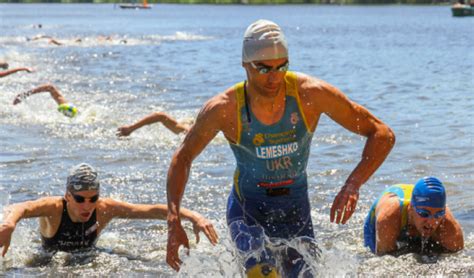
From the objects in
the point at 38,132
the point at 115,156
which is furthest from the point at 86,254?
the point at 38,132

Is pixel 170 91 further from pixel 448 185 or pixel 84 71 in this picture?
pixel 448 185

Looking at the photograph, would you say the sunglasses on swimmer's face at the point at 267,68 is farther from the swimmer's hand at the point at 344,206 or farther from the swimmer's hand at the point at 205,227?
the swimmer's hand at the point at 205,227

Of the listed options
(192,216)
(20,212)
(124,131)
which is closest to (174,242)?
(192,216)

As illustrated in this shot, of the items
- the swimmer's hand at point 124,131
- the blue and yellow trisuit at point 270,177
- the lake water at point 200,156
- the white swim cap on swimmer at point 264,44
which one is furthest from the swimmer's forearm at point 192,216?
the swimmer's hand at point 124,131

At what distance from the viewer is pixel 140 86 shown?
77.3 feet

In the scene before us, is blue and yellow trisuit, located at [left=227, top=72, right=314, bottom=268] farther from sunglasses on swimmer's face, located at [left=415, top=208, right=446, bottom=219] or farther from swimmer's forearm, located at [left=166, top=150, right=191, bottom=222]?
sunglasses on swimmer's face, located at [left=415, top=208, right=446, bottom=219]

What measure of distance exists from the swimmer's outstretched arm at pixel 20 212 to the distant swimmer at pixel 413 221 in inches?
117

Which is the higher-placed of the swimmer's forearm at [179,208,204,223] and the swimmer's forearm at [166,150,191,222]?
the swimmer's forearm at [166,150,191,222]

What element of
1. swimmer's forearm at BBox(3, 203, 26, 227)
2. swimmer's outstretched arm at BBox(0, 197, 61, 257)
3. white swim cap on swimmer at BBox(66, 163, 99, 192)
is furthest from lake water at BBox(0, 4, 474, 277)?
white swim cap on swimmer at BBox(66, 163, 99, 192)

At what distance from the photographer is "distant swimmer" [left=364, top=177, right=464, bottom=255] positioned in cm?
768

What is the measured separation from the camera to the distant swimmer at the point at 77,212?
311 inches

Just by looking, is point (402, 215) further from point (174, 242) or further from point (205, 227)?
point (174, 242)

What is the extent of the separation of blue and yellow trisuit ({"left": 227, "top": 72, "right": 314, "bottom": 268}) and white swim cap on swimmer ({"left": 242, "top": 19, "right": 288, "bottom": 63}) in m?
0.23

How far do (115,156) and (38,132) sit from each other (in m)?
2.76
